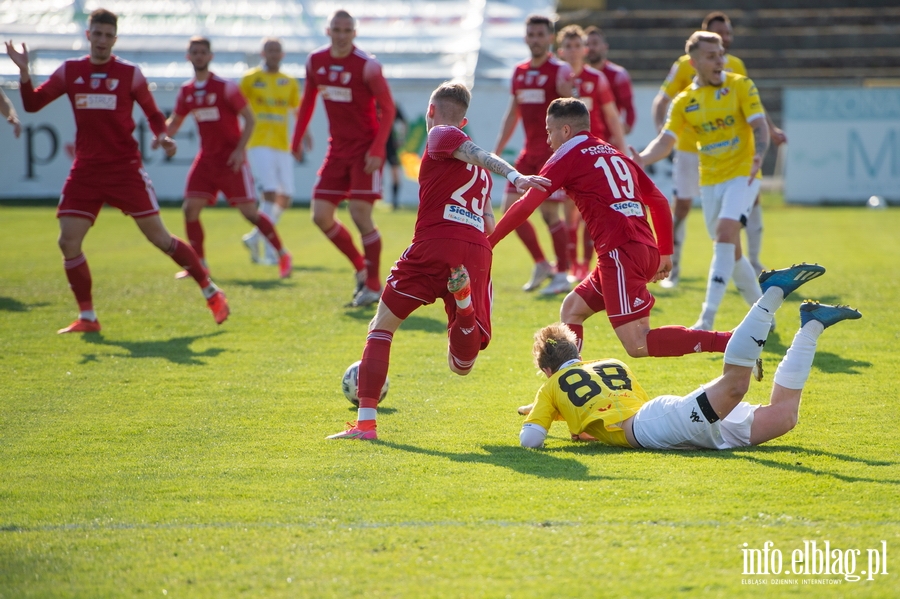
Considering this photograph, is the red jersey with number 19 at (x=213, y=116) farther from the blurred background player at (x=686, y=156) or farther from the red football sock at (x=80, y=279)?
the blurred background player at (x=686, y=156)

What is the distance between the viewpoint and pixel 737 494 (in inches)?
165

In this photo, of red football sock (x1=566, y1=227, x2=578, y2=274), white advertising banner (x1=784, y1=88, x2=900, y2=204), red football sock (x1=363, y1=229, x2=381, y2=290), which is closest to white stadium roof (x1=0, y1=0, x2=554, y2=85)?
white advertising banner (x1=784, y1=88, x2=900, y2=204)

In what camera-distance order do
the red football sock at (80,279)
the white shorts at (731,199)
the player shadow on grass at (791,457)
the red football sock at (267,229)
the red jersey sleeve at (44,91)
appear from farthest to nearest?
the red football sock at (267,229)
the red football sock at (80,279)
the red jersey sleeve at (44,91)
the white shorts at (731,199)
the player shadow on grass at (791,457)

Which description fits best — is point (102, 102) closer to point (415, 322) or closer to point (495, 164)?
point (415, 322)

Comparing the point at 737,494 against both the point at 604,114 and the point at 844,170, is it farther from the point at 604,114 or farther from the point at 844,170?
Result: the point at 844,170

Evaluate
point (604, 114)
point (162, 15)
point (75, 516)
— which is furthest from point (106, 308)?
point (162, 15)

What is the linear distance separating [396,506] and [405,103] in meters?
19.5

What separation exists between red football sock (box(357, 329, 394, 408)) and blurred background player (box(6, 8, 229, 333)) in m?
3.78

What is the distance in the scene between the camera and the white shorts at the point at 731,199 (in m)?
7.88

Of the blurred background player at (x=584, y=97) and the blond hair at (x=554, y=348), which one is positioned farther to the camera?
the blurred background player at (x=584, y=97)

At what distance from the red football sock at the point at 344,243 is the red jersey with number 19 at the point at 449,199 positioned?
15.5 feet

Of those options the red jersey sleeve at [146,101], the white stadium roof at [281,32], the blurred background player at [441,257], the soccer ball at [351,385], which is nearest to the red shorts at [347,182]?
the red jersey sleeve at [146,101]

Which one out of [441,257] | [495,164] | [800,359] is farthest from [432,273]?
[800,359]

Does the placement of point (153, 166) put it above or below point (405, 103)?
below
